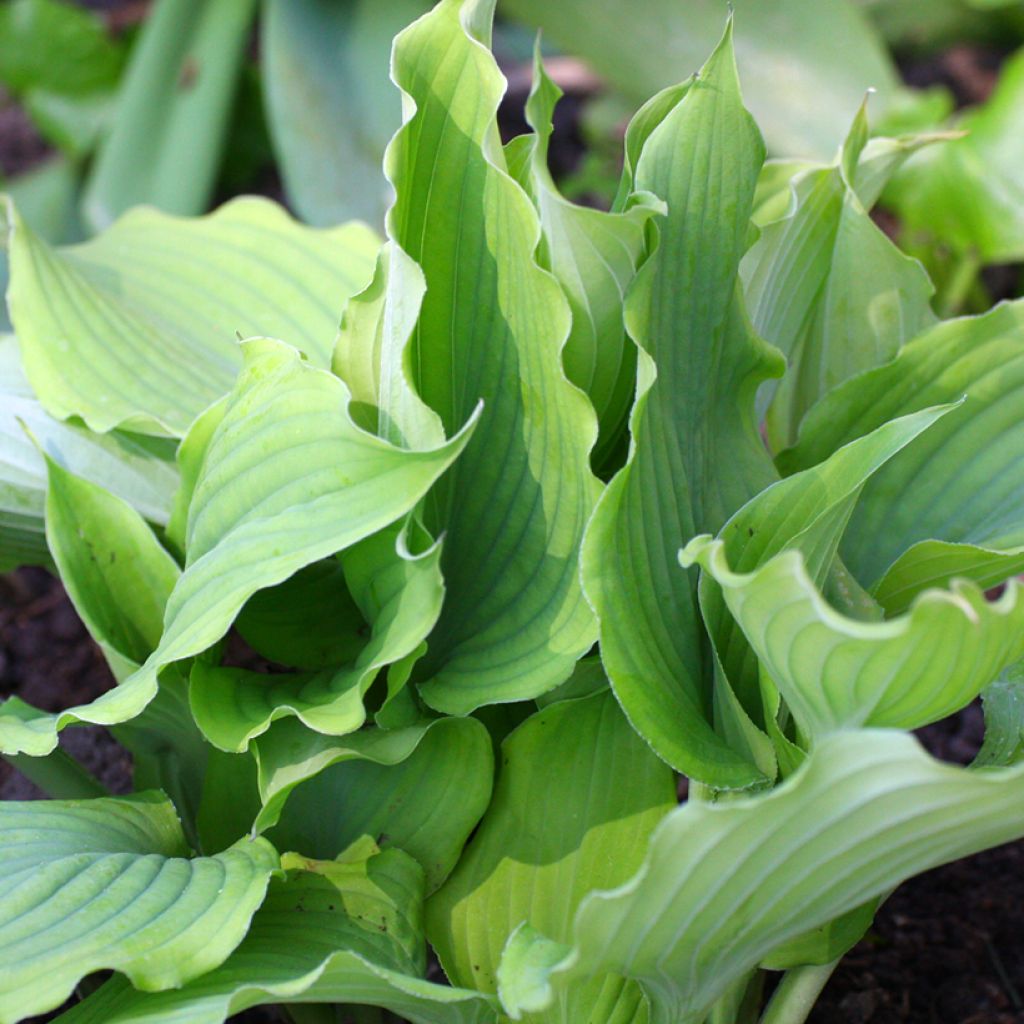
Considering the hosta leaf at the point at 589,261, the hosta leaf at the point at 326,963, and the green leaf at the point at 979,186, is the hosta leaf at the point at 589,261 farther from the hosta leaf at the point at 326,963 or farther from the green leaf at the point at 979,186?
the green leaf at the point at 979,186

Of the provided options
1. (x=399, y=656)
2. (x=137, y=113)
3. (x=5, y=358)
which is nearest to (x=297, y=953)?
(x=399, y=656)

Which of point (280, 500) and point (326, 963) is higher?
point (280, 500)

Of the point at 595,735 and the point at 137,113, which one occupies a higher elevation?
the point at 137,113

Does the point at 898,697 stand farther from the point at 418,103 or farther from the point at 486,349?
the point at 418,103

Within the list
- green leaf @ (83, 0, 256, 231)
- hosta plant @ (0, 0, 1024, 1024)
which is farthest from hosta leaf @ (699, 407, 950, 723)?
green leaf @ (83, 0, 256, 231)

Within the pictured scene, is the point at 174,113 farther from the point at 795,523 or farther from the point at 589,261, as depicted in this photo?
the point at 795,523

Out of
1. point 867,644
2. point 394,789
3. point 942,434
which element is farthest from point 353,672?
point 942,434
